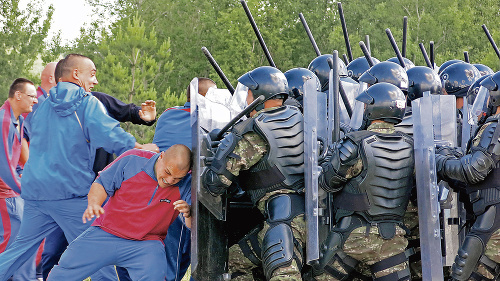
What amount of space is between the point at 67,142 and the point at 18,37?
13.6m

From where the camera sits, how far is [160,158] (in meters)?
5.16

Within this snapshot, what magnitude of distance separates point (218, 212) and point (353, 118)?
1351mm

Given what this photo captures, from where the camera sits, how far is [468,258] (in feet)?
16.9

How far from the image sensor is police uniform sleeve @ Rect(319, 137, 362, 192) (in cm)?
495

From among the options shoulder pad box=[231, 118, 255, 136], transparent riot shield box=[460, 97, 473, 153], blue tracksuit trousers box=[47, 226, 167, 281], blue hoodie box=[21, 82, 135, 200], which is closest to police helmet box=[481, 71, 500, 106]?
transparent riot shield box=[460, 97, 473, 153]

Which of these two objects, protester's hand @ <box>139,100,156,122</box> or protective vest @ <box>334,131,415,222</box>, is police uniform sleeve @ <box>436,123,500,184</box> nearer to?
protective vest @ <box>334,131,415,222</box>

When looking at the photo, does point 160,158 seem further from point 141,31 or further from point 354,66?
point 141,31

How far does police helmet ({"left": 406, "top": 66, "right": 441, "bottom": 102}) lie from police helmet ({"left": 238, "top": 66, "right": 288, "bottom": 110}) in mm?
1616

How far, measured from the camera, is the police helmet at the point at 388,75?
6.24 meters

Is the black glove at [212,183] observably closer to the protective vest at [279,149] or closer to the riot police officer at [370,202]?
the protective vest at [279,149]

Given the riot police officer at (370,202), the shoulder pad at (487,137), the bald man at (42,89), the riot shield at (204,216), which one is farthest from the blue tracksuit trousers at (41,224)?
the shoulder pad at (487,137)

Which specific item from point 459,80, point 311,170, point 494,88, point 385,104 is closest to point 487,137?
point 494,88

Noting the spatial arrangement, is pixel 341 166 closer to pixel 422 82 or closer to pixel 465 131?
pixel 465 131

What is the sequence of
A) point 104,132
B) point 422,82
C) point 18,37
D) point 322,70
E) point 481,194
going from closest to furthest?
point 481,194 → point 104,132 → point 422,82 → point 322,70 → point 18,37
